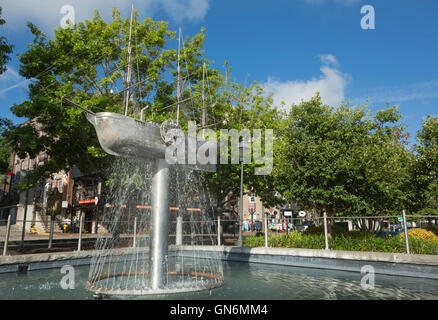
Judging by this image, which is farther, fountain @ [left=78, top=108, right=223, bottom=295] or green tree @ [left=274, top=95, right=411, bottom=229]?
green tree @ [left=274, top=95, right=411, bottom=229]

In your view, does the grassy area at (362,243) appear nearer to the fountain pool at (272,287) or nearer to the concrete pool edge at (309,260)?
the concrete pool edge at (309,260)

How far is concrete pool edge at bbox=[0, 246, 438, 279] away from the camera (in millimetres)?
8929

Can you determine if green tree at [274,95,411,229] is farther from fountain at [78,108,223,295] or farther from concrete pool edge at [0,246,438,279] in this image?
fountain at [78,108,223,295]

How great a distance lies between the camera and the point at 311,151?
1454 centimetres

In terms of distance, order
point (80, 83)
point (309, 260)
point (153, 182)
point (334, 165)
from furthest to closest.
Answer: point (80, 83) < point (334, 165) < point (309, 260) < point (153, 182)

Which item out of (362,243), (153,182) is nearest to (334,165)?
(362,243)

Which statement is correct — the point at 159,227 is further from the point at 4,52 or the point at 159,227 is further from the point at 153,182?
the point at 4,52

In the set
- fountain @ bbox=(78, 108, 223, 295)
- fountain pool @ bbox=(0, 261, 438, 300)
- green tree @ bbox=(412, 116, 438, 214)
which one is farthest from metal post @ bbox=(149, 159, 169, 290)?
green tree @ bbox=(412, 116, 438, 214)

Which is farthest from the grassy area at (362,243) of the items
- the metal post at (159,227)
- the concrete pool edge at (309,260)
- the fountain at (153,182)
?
the metal post at (159,227)

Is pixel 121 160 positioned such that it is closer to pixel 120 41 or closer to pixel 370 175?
pixel 120 41

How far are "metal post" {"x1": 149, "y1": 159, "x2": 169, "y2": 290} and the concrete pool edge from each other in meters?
5.89

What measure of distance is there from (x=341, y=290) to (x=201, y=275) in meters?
4.20

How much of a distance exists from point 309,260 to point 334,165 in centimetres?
466

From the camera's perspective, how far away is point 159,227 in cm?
741
